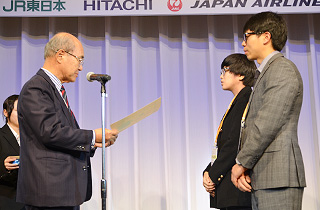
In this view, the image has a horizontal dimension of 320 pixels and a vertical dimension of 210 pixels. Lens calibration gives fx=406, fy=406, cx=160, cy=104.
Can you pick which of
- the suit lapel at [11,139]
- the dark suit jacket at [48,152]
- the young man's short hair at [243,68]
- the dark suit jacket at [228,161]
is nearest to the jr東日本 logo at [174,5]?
the young man's short hair at [243,68]

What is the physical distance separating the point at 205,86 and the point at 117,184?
1366mm

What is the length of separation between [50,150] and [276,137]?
3.65ft

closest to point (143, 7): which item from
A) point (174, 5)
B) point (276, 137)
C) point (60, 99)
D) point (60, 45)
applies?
point (174, 5)

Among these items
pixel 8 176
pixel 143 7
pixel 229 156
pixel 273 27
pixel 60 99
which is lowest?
pixel 8 176

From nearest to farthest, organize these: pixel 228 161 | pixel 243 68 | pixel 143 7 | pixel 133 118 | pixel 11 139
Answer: pixel 133 118
pixel 228 161
pixel 243 68
pixel 11 139
pixel 143 7

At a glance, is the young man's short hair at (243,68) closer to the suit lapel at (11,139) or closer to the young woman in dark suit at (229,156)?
the young woman in dark suit at (229,156)

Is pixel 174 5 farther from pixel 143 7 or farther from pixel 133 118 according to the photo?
pixel 133 118

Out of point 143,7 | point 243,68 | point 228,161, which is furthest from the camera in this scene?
point 143,7

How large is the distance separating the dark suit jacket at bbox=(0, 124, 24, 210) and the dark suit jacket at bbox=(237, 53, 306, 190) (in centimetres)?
172

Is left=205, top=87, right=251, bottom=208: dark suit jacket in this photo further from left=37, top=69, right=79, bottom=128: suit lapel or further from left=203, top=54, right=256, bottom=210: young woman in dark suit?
left=37, top=69, right=79, bottom=128: suit lapel

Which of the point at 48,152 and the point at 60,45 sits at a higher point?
the point at 60,45

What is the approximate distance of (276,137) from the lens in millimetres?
1871

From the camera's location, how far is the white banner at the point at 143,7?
3803 millimetres

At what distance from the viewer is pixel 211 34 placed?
14.0 feet
